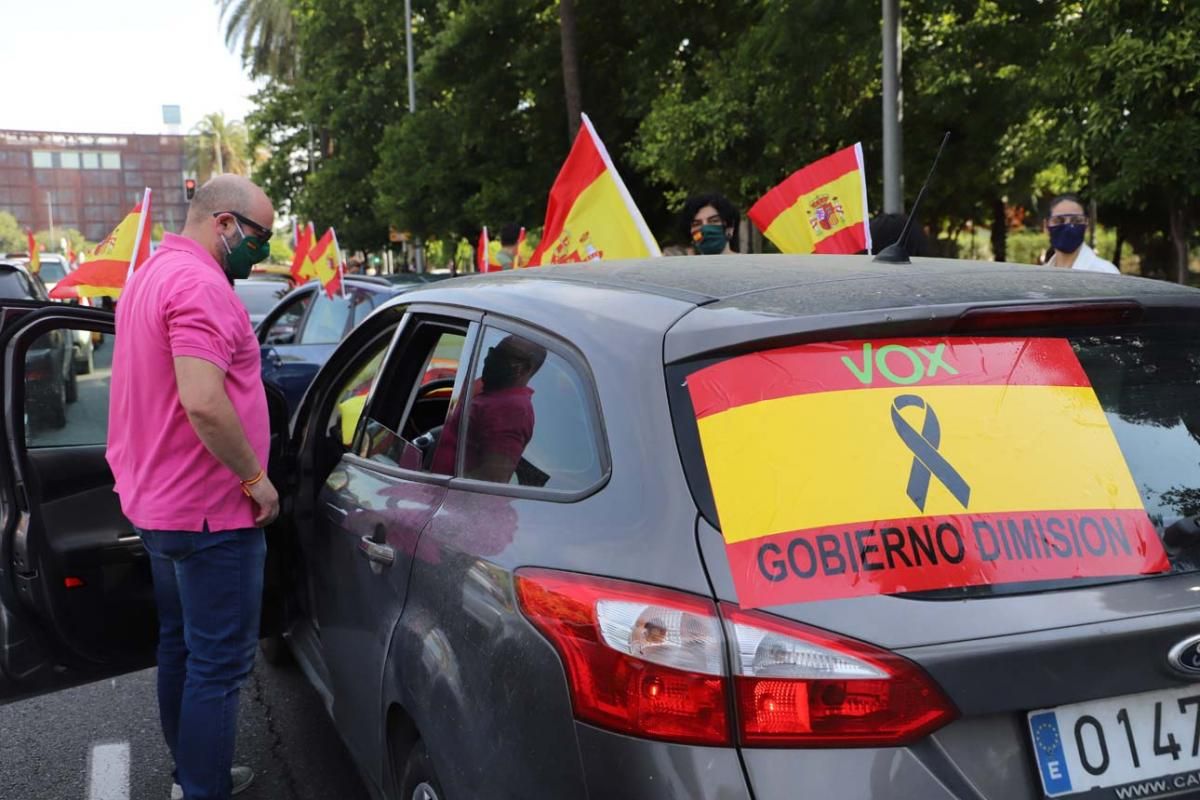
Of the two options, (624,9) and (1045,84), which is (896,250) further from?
(624,9)

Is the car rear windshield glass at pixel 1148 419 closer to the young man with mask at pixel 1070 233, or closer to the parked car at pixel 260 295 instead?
the young man with mask at pixel 1070 233

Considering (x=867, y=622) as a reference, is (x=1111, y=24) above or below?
above

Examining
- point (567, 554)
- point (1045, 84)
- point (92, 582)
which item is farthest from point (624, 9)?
point (567, 554)

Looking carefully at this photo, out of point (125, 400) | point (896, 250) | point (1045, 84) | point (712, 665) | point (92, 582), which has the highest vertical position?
point (1045, 84)

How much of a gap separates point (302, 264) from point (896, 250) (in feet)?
31.4

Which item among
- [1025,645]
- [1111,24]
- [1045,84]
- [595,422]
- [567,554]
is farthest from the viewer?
[1045,84]

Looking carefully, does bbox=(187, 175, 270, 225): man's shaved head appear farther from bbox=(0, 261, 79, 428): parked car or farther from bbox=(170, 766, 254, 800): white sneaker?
bbox=(170, 766, 254, 800): white sneaker

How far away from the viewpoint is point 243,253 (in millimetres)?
3311

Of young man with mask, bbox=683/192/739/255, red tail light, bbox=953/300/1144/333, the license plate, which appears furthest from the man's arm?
young man with mask, bbox=683/192/739/255

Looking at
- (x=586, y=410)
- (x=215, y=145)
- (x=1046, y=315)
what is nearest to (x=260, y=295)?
(x=586, y=410)

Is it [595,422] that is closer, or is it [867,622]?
[867,622]

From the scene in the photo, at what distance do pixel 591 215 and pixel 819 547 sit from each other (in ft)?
14.4

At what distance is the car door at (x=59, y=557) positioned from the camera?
334cm

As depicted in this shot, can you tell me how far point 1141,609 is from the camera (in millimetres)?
1781
